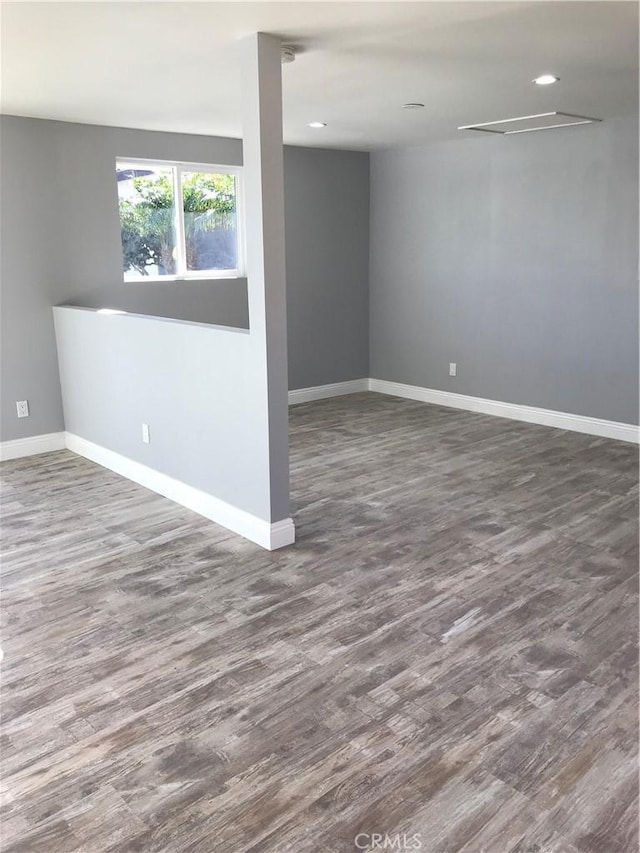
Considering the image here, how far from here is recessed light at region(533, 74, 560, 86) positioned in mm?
3605

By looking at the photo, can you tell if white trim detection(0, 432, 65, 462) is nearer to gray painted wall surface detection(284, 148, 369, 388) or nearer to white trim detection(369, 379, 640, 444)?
gray painted wall surface detection(284, 148, 369, 388)

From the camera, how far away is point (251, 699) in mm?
2318

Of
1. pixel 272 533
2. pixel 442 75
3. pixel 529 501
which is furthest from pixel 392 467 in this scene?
pixel 442 75

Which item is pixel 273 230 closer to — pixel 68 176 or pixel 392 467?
pixel 392 467

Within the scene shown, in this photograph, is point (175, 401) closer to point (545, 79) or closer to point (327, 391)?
point (545, 79)

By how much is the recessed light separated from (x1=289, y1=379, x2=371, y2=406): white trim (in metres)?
3.42

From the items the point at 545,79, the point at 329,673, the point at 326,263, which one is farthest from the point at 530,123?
the point at 329,673

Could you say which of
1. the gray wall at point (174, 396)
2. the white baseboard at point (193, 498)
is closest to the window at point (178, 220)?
the gray wall at point (174, 396)

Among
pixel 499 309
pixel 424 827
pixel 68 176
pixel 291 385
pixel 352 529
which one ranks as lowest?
pixel 424 827

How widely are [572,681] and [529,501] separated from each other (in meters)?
1.73

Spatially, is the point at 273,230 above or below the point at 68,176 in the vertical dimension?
below

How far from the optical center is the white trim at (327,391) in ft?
21.5

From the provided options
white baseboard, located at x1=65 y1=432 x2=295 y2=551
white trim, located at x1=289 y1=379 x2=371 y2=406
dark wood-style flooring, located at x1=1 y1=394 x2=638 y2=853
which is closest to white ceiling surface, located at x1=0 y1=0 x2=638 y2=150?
white baseboard, located at x1=65 y1=432 x2=295 y2=551

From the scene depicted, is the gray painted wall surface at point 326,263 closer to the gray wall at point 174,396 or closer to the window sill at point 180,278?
the window sill at point 180,278
